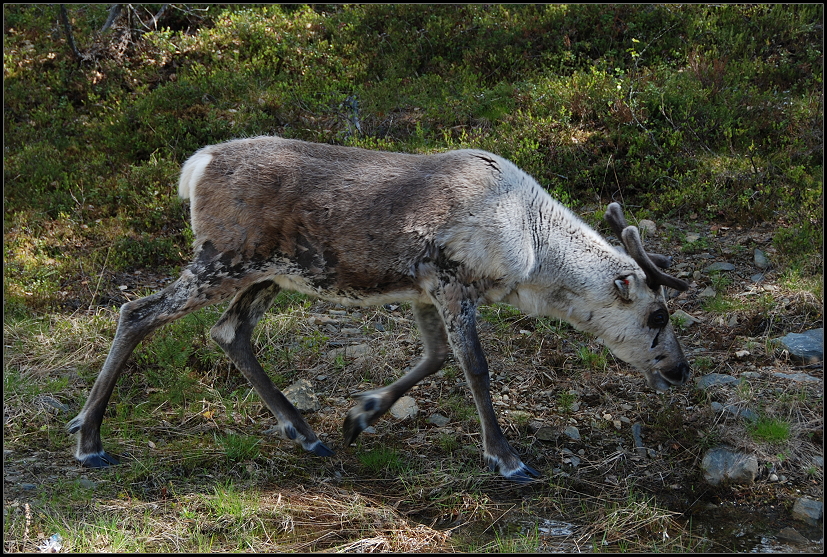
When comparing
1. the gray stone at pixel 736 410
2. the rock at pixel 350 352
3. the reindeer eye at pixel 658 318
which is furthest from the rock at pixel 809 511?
the rock at pixel 350 352

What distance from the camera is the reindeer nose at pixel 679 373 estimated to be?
5719mm

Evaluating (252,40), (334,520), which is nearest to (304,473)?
(334,520)

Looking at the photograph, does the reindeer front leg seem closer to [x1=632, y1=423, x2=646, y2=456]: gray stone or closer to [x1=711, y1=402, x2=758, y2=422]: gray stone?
[x1=632, y1=423, x2=646, y2=456]: gray stone

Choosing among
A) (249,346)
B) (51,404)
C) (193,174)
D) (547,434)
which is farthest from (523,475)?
(51,404)

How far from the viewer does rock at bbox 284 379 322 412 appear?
20.6ft

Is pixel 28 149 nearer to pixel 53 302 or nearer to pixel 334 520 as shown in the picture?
pixel 53 302

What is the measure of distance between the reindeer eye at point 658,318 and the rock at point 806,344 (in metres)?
1.23

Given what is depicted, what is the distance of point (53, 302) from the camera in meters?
7.53

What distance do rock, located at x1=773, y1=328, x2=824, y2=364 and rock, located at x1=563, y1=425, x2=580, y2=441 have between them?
6.14ft

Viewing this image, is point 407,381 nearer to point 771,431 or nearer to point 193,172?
point 193,172

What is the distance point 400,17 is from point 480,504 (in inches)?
335

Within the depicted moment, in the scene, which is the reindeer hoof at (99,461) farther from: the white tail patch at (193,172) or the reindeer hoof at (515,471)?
the reindeer hoof at (515,471)

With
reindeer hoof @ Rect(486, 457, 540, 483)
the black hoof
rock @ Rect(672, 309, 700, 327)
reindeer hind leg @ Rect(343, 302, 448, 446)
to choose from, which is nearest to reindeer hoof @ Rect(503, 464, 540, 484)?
reindeer hoof @ Rect(486, 457, 540, 483)

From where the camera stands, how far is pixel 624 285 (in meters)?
5.58
